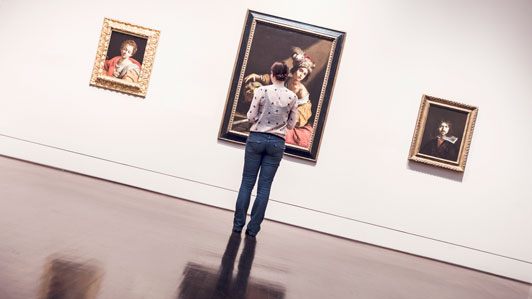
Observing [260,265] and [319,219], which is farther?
[319,219]

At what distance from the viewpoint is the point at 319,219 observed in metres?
10.2

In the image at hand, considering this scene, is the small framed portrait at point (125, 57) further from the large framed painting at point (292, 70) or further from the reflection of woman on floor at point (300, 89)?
the reflection of woman on floor at point (300, 89)

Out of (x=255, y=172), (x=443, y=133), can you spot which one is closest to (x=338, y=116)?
(x=443, y=133)

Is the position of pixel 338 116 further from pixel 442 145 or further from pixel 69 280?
pixel 69 280

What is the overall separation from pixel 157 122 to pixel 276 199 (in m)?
2.73

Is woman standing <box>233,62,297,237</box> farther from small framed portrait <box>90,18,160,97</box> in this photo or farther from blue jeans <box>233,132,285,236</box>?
small framed portrait <box>90,18,160,97</box>

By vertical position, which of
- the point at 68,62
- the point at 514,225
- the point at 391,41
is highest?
the point at 391,41

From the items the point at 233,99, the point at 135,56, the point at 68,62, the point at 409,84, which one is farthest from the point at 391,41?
the point at 68,62

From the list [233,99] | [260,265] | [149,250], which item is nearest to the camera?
[149,250]

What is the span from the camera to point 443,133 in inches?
408

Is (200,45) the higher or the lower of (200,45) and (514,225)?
the higher

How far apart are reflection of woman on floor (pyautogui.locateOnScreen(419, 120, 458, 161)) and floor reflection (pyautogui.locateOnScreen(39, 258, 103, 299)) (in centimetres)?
813

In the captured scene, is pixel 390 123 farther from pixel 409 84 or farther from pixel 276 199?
pixel 276 199

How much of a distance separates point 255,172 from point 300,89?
322 cm
